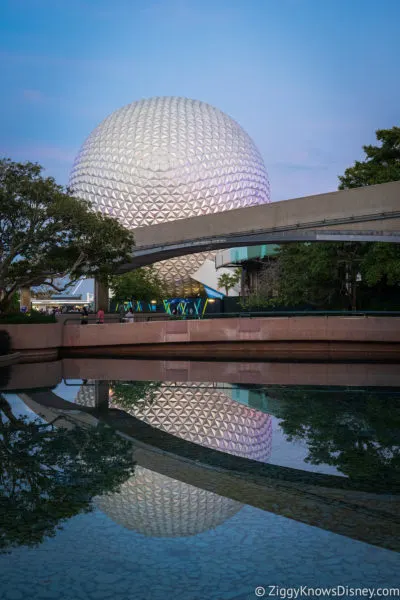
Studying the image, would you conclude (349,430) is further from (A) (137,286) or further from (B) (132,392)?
(A) (137,286)

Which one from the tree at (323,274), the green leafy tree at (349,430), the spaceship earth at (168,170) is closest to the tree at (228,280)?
the spaceship earth at (168,170)

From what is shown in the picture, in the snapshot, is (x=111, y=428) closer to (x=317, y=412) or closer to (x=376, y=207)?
(x=317, y=412)

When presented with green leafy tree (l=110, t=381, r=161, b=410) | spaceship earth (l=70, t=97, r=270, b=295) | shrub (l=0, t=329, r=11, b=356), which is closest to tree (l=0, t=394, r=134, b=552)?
green leafy tree (l=110, t=381, r=161, b=410)

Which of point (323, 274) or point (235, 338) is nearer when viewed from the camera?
point (235, 338)

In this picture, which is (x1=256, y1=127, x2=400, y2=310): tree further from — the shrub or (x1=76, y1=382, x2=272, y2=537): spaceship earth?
the shrub

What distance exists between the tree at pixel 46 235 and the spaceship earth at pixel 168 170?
23.8 m

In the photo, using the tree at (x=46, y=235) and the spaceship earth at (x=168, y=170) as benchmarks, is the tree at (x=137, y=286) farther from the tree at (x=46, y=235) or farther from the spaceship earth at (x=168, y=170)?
the tree at (x=46, y=235)

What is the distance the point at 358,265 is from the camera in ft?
90.0

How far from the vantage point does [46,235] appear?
20.8 metres

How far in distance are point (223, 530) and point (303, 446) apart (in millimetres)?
3114

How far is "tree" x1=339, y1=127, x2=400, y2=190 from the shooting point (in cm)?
2483

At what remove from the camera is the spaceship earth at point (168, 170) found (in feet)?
156

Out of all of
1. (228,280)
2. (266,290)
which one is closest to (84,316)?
(266,290)

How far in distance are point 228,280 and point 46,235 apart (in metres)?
32.1
